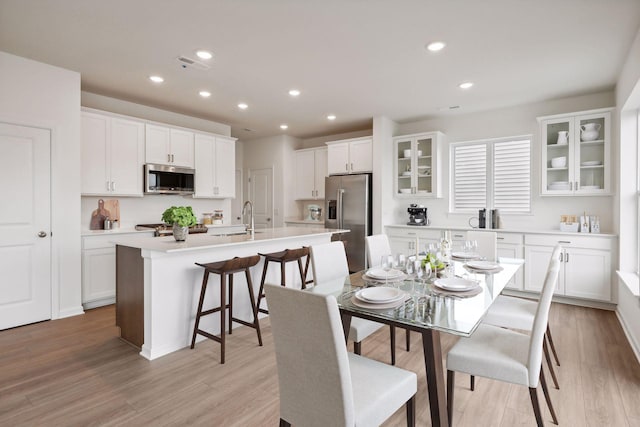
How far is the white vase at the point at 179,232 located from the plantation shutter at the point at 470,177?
4.19 meters

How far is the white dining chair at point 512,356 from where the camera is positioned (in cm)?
164

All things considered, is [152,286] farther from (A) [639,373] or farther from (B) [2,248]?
(A) [639,373]

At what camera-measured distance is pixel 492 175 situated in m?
5.11

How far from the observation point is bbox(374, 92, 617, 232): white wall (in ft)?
14.3

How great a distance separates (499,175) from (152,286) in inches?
190

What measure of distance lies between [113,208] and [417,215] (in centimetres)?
456

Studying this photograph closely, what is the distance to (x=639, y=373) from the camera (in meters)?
2.46

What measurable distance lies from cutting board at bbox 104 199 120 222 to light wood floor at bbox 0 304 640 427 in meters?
1.77

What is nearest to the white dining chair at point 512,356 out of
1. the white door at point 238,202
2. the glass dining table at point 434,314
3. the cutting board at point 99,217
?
the glass dining table at point 434,314

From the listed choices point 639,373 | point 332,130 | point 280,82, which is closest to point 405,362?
point 639,373

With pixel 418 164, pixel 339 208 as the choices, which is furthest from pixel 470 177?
pixel 339 208

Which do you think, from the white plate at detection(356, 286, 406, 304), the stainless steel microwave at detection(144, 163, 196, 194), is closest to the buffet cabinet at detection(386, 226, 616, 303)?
the white plate at detection(356, 286, 406, 304)

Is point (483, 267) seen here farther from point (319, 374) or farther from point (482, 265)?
point (319, 374)

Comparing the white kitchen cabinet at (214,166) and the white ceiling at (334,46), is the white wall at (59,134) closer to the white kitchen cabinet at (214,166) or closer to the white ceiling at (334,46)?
the white ceiling at (334,46)
